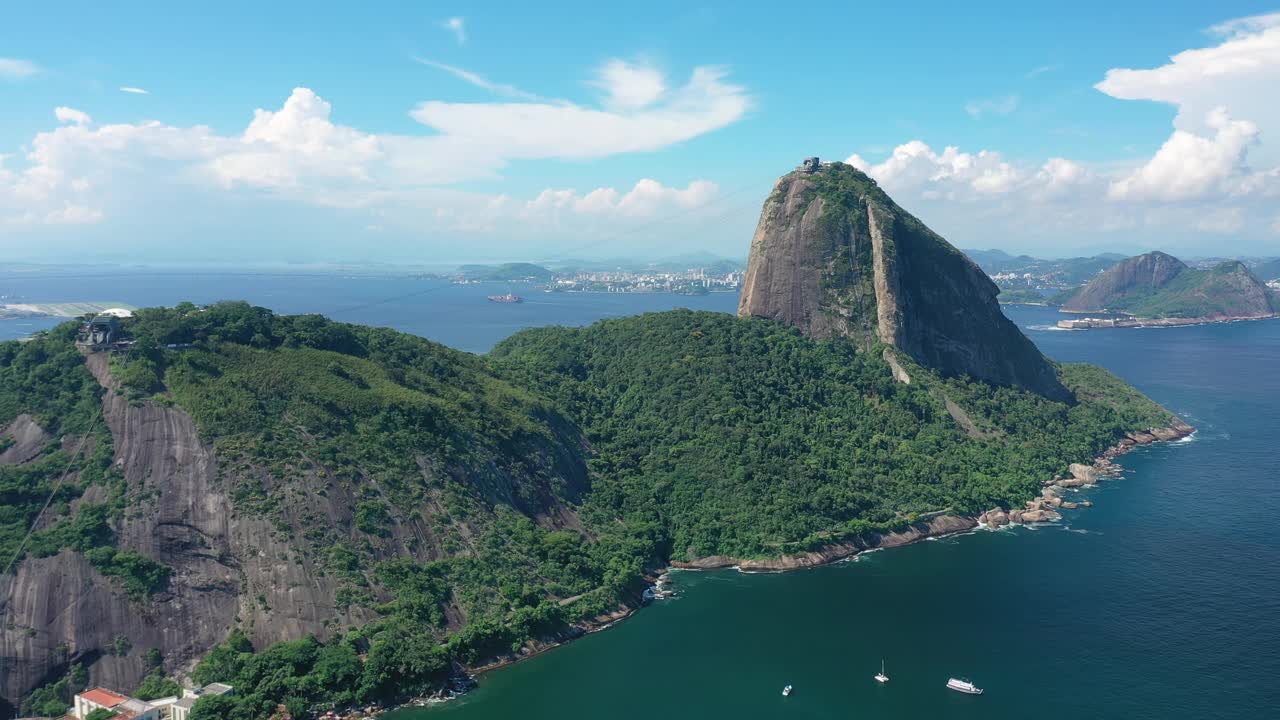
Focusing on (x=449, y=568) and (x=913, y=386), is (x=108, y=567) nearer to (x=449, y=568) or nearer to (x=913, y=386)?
(x=449, y=568)

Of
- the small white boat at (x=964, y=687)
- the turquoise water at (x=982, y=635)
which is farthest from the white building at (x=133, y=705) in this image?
the small white boat at (x=964, y=687)

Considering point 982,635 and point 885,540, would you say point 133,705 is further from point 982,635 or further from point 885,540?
point 885,540

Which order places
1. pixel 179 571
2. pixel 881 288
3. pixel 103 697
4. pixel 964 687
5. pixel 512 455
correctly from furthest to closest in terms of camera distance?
pixel 881 288
pixel 512 455
pixel 179 571
pixel 964 687
pixel 103 697

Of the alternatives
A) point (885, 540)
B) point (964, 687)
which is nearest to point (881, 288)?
point (885, 540)

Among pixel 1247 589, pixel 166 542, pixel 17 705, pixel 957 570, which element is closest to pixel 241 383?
pixel 166 542

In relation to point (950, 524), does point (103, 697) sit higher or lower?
lower

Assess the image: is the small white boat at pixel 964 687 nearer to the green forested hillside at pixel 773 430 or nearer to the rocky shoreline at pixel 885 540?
the rocky shoreline at pixel 885 540
